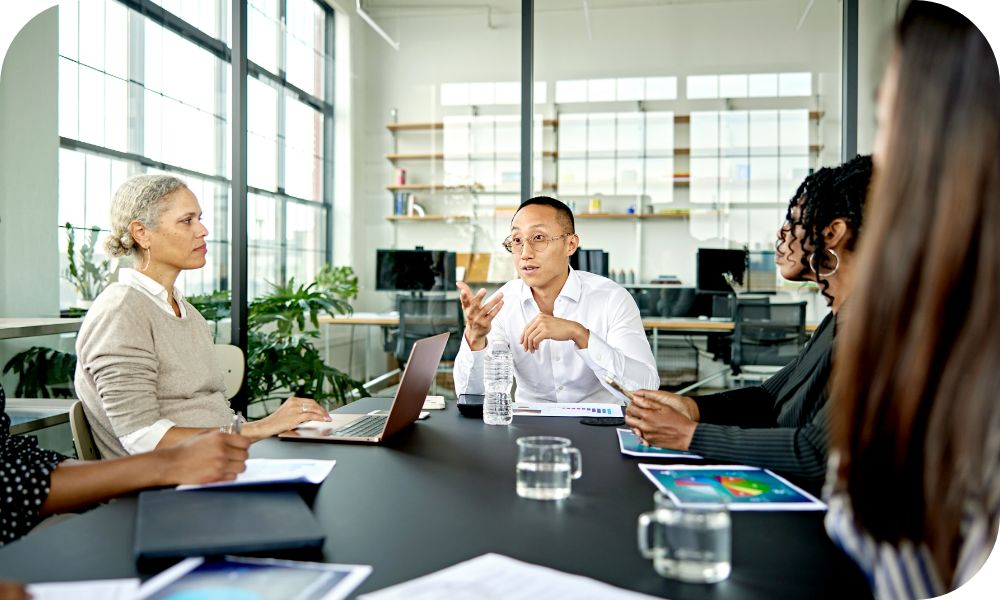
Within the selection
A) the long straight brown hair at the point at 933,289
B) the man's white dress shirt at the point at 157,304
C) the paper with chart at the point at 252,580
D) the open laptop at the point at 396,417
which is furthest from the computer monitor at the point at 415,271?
the long straight brown hair at the point at 933,289

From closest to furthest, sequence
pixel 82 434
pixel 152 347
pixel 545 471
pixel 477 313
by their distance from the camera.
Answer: pixel 545 471, pixel 82 434, pixel 152 347, pixel 477 313

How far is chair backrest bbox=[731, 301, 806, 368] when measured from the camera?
170 inches

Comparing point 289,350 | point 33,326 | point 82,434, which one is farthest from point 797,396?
point 289,350

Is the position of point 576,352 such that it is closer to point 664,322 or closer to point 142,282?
point 142,282

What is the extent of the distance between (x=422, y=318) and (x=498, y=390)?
101 inches

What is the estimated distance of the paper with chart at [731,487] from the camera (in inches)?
43.2

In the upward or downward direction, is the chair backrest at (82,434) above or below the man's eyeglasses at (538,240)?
below

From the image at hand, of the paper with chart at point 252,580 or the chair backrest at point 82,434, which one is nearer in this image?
the paper with chart at point 252,580

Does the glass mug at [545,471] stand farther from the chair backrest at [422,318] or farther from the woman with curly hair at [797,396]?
the chair backrest at [422,318]

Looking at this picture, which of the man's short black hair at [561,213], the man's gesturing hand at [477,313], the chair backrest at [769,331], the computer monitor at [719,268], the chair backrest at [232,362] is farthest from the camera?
the computer monitor at [719,268]

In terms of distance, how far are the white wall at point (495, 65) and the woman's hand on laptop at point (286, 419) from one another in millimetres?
2686

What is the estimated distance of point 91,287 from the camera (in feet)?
10.9

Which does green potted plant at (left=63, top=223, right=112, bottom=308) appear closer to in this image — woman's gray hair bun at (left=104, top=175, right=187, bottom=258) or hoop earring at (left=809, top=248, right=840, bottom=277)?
woman's gray hair bun at (left=104, top=175, right=187, bottom=258)

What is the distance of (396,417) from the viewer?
162 cm
